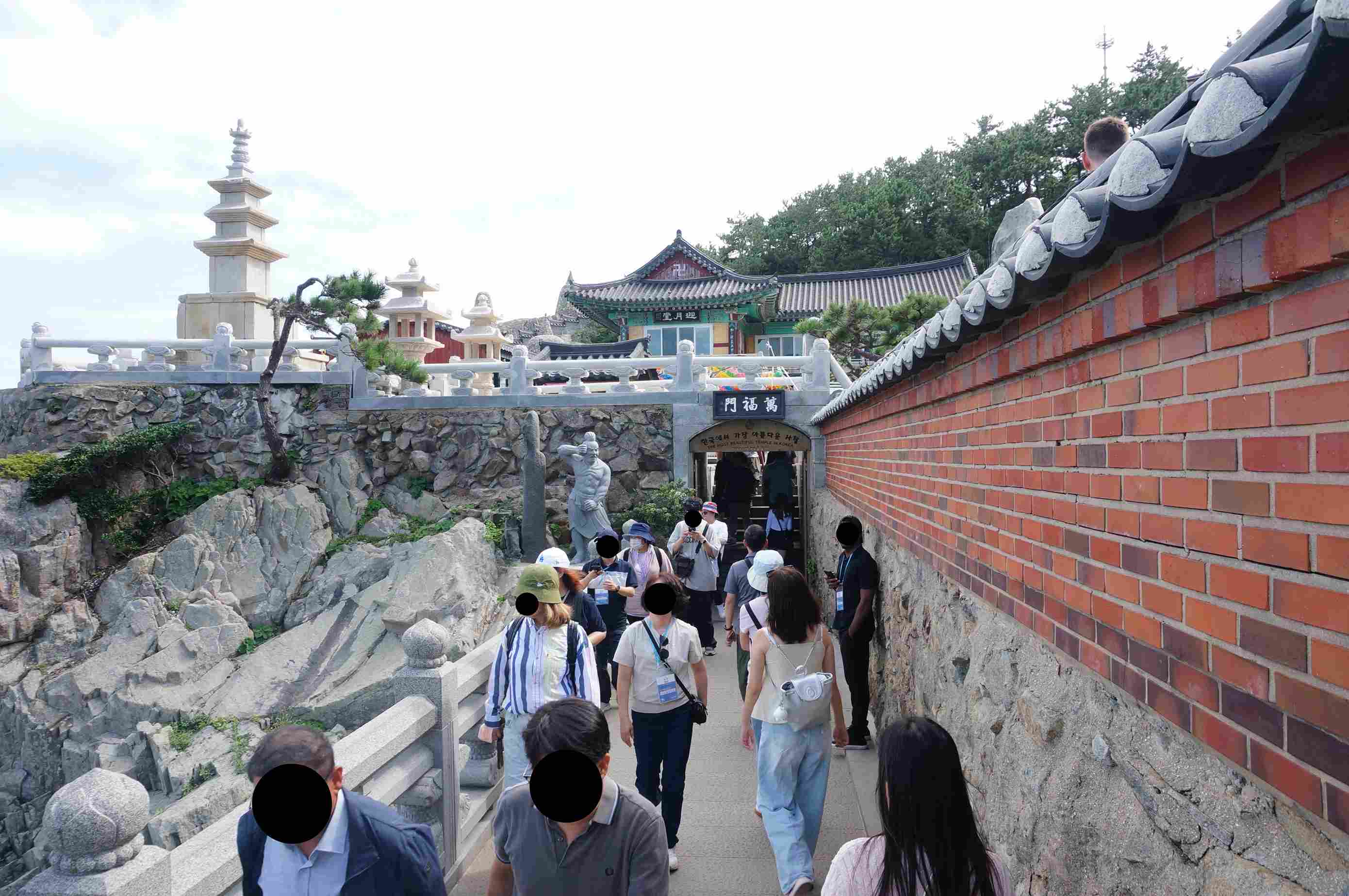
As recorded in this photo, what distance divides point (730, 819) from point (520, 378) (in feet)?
40.3

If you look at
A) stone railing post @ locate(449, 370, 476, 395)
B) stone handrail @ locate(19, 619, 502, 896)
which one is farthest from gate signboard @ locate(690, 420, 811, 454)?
stone handrail @ locate(19, 619, 502, 896)

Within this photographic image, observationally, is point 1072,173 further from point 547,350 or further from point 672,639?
point 672,639

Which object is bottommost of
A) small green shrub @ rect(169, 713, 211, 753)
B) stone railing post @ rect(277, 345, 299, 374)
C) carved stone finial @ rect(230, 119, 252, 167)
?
small green shrub @ rect(169, 713, 211, 753)

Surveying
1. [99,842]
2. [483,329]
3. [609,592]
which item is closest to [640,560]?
[609,592]

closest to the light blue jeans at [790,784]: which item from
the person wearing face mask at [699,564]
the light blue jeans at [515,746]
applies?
the light blue jeans at [515,746]

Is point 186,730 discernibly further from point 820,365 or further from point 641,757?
point 820,365

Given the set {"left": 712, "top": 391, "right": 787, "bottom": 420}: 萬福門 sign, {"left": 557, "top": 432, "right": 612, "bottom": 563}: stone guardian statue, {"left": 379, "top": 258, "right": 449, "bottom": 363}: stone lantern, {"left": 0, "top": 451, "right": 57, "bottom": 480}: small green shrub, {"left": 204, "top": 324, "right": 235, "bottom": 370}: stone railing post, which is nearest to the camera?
{"left": 557, "top": 432, "right": 612, "bottom": 563}: stone guardian statue

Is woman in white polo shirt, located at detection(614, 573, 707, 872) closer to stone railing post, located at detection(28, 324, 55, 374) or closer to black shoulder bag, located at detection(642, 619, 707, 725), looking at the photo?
black shoulder bag, located at detection(642, 619, 707, 725)

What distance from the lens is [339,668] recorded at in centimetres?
1248

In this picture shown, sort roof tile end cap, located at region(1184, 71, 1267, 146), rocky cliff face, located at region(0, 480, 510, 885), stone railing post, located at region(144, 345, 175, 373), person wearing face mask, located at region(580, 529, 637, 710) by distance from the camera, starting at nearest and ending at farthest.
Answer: roof tile end cap, located at region(1184, 71, 1267, 146) < person wearing face mask, located at region(580, 529, 637, 710) < rocky cliff face, located at region(0, 480, 510, 885) < stone railing post, located at region(144, 345, 175, 373)

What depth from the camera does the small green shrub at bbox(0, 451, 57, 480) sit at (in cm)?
1548

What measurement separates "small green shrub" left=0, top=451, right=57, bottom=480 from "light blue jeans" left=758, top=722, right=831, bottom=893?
57.9 feet

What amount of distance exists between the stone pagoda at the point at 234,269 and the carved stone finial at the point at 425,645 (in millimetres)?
19465

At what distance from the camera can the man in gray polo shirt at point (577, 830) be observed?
221cm
